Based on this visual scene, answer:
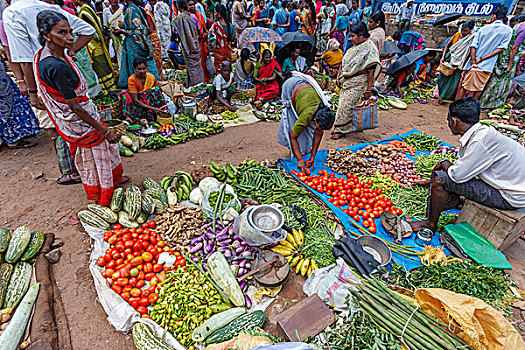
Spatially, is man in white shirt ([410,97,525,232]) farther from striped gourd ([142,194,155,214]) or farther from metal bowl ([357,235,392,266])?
striped gourd ([142,194,155,214])

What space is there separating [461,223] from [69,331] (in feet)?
14.1

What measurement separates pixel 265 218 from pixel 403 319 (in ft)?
5.32

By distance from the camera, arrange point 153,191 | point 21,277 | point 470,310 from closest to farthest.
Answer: point 470,310
point 21,277
point 153,191

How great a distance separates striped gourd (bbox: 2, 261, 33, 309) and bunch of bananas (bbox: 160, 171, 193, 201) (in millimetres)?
1705

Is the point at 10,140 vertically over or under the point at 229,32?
under

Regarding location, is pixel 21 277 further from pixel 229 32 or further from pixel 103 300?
pixel 229 32

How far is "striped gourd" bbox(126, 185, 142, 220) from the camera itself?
336cm

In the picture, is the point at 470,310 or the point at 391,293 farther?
the point at 391,293

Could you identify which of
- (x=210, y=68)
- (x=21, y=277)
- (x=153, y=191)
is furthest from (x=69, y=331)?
(x=210, y=68)

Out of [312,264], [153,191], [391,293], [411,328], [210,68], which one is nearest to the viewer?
[411,328]

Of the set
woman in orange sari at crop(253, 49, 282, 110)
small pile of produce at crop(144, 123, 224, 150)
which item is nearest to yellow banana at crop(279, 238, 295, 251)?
small pile of produce at crop(144, 123, 224, 150)

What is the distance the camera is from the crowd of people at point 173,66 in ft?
10.4

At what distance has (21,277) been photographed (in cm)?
264

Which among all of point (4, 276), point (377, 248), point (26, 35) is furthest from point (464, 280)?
point (26, 35)
